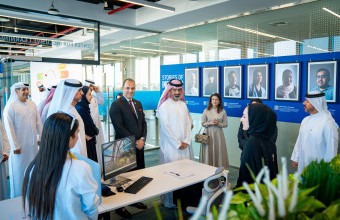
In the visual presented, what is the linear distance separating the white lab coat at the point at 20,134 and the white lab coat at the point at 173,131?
2101 millimetres

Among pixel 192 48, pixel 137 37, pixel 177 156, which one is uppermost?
pixel 137 37

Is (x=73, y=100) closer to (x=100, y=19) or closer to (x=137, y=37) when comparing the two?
(x=100, y=19)

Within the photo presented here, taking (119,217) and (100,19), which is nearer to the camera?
(119,217)

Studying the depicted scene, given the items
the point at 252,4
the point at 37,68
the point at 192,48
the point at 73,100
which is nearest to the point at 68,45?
the point at 37,68

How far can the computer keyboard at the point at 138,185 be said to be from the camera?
2.71m

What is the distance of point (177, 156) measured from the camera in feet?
13.7

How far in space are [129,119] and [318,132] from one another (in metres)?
2.57

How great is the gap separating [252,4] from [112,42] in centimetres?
388

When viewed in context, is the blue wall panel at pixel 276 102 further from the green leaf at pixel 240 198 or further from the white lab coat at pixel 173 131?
the green leaf at pixel 240 198

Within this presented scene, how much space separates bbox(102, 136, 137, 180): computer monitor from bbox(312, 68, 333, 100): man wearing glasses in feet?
10.5

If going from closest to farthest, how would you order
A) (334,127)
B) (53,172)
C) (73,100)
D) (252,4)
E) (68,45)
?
1. (53,172)
2. (73,100)
3. (334,127)
4. (252,4)
5. (68,45)

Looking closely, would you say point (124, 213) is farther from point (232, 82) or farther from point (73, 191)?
point (232, 82)

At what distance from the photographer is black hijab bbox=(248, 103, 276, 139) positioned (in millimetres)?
3127

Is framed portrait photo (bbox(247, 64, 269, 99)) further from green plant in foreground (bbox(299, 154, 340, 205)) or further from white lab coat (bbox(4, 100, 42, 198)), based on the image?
green plant in foreground (bbox(299, 154, 340, 205))
